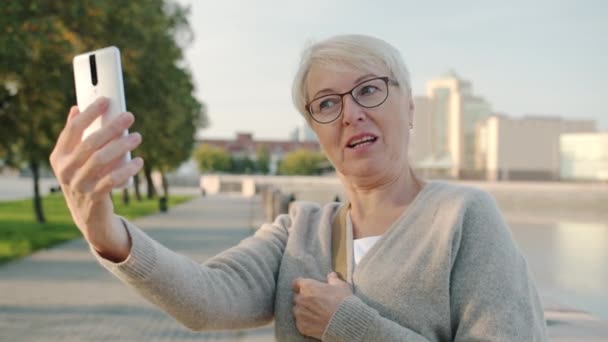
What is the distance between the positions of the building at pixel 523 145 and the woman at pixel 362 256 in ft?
302

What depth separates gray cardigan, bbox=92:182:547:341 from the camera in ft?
6.06

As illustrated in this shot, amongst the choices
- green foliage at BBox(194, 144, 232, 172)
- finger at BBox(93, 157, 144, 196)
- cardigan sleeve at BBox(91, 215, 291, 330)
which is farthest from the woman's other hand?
green foliage at BBox(194, 144, 232, 172)

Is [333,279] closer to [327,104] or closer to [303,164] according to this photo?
[327,104]

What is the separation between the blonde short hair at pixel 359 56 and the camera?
206 centimetres

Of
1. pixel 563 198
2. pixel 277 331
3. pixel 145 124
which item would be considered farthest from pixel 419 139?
pixel 277 331

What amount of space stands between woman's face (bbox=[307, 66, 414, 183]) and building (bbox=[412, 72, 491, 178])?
101479mm

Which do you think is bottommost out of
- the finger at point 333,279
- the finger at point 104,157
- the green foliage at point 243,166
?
the green foliage at point 243,166

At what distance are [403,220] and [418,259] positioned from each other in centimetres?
14

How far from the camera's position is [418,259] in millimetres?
1982

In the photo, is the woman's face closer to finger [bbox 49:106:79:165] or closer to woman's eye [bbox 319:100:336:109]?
woman's eye [bbox 319:100:336:109]

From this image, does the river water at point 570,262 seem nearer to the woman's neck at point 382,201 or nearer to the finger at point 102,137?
the woman's neck at point 382,201

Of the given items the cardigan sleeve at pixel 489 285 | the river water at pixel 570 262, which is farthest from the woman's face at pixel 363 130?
the river water at pixel 570 262

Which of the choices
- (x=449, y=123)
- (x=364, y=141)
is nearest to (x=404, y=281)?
(x=364, y=141)

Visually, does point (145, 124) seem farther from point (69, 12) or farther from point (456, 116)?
point (456, 116)
